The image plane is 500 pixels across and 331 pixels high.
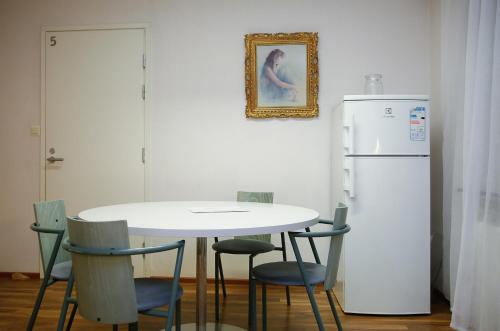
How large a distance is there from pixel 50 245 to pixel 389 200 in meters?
2.10

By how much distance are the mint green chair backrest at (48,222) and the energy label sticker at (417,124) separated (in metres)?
2.28

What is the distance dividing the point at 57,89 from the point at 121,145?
783mm

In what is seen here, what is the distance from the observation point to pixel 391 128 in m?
2.68

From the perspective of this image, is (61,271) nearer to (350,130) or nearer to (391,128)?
(350,130)

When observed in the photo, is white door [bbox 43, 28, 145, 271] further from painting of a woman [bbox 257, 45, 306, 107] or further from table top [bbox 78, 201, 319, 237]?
table top [bbox 78, 201, 319, 237]

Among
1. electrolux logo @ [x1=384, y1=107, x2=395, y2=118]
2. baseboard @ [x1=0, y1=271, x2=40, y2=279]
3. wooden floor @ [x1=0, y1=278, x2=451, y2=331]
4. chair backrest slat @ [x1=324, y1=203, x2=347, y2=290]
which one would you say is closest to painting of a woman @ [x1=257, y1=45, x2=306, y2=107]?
electrolux logo @ [x1=384, y1=107, x2=395, y2=118]

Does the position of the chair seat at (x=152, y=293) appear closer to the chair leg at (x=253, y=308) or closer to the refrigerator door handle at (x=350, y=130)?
the chair leg at (x=253, y=308)

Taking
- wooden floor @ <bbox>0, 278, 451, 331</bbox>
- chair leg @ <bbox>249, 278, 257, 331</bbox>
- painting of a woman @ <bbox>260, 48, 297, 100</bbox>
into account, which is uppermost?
painting of a woman @ <bbox>260, 48, 297, 100</bbox>

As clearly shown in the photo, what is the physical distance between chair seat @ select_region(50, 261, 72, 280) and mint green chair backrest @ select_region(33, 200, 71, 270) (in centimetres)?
5

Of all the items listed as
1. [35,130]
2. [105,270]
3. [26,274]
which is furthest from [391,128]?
[26,274]

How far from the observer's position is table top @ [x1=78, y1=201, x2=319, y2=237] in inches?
60.9

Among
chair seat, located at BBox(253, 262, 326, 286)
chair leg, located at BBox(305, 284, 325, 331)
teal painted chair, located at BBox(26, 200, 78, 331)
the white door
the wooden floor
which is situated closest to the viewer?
chair leg, located at BBox(305, 284, 325, 331)

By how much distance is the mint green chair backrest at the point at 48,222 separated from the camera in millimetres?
2084

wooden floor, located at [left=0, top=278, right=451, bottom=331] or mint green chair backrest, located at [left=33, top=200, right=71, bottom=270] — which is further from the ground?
mint green chair backrest, located at [left=33, top=200, right=71, bottom=270]
